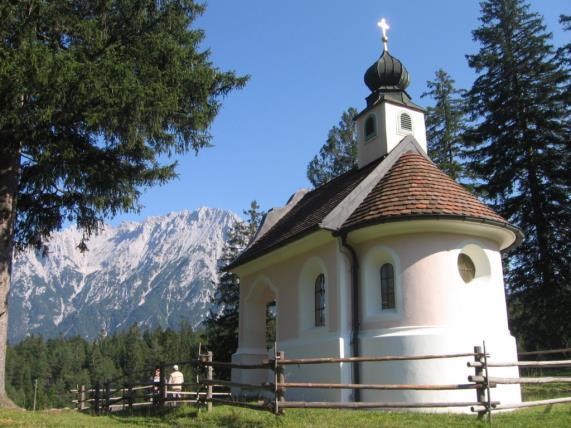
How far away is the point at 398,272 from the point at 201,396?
227 inches

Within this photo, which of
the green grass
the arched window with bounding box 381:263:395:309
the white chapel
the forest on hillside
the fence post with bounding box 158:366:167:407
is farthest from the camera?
the forest on hillside

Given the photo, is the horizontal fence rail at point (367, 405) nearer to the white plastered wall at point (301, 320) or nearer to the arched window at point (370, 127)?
the white plastered wall at point (301, 320)

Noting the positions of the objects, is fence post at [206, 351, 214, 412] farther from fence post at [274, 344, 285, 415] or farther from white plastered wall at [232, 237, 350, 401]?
white plastered wall at [232, 237, 350, 401]

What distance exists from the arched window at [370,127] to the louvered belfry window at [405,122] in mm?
939

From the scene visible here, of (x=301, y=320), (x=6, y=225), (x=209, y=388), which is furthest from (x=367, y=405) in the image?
(x=6, y=225)

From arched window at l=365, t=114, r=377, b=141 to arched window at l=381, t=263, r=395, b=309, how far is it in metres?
6.61

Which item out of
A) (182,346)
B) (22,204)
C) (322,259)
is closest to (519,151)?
(322,259)

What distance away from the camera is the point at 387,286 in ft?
47.9

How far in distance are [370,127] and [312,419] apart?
11897 mm

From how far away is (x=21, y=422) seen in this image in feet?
36.5

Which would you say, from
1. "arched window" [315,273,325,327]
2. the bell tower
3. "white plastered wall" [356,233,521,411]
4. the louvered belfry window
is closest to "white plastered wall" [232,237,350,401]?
"arched window" [315,273,325,327]

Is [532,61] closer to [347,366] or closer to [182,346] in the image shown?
[347,366]

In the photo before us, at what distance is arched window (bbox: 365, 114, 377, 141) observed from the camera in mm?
19781

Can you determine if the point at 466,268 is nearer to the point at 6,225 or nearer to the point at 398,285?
the point at 398,285
